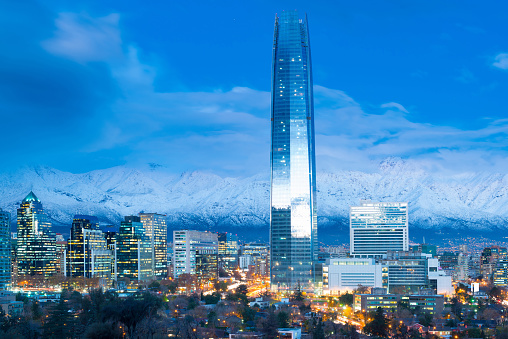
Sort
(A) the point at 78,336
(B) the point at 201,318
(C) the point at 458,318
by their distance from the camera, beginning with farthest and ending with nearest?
(C) the point at 458,318 → (B) the point at 201,318 → (A) the point at 78,336

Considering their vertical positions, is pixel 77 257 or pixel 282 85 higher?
pixel 282 85

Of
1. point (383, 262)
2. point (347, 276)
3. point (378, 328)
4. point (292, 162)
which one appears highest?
point (292, 162)

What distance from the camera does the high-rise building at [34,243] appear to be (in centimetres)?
14400

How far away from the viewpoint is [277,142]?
119 meters

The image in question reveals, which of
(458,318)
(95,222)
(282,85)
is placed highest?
(282,85)

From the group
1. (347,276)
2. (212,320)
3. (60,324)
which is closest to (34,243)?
(347,276)

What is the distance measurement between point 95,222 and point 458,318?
89493mm

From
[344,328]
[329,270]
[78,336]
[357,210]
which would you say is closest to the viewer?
[78,336]

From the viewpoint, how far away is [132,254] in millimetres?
151000

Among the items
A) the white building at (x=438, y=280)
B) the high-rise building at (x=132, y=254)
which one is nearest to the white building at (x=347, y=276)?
the white building at (x=438, y=280)

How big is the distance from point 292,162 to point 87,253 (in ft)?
165

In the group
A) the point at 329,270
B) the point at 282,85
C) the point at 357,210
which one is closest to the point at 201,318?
the point at 329,270

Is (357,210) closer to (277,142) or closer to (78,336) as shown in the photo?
(277,142)

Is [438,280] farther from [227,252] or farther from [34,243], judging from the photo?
[34,243]
